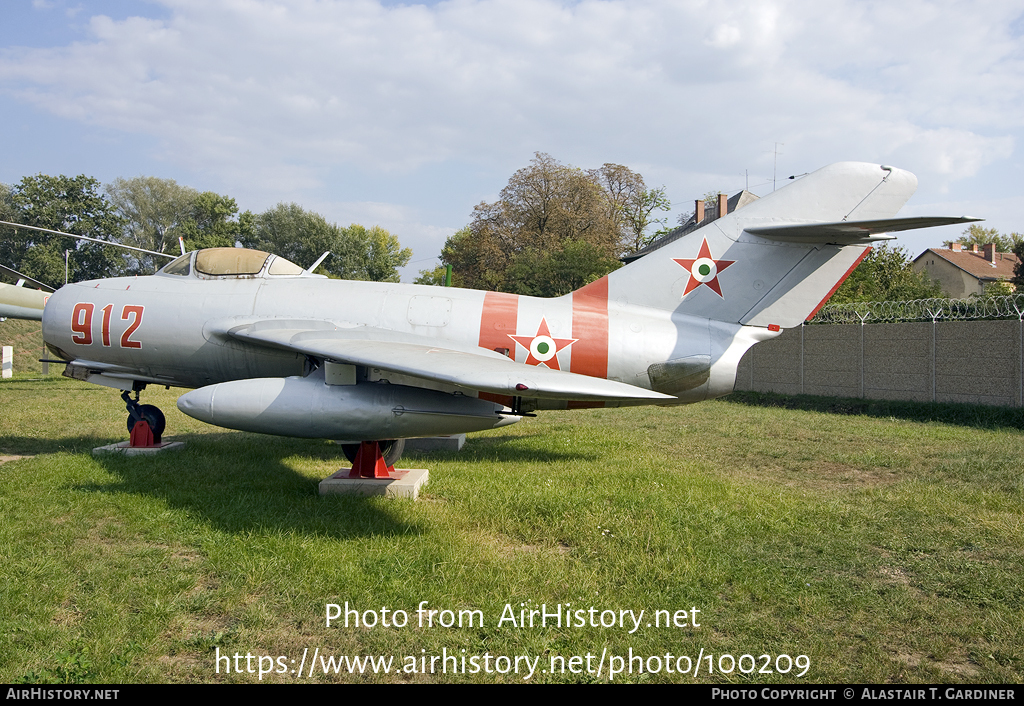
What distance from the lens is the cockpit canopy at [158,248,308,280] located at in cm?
780

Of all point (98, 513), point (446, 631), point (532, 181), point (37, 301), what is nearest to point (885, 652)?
point (446, 631)

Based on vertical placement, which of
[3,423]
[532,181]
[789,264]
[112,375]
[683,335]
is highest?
[532,181]

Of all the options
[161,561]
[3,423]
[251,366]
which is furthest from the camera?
[3,423]

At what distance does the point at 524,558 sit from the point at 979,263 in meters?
76.1

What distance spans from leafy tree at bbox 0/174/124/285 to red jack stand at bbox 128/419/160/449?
2120 inches

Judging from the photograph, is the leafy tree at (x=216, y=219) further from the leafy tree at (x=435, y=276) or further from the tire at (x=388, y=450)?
the tire at (x=388, y=450)

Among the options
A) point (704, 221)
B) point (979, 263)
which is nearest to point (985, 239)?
point (979, 263)

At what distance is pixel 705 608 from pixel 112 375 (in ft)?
26.0

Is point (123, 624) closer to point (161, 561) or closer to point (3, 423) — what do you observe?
point (161, 561)

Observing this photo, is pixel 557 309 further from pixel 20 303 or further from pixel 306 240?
pixel 306 240

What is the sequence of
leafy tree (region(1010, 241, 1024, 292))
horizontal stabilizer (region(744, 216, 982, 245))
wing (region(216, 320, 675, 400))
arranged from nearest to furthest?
wing (region(216, 320, 675, 400))
horizontal stabilizer (region(744, 216, 982, 245))
leafy tree (region(1010, 241, 1024, 292))

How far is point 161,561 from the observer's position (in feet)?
14.8

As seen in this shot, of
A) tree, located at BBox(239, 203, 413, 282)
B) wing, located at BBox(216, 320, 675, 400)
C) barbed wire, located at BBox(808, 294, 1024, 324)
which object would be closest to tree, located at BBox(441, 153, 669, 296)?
tree, located at BBox(239, 203, 413, 282)

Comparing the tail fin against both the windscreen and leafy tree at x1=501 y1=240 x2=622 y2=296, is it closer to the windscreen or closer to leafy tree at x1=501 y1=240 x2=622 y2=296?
the windscreen
